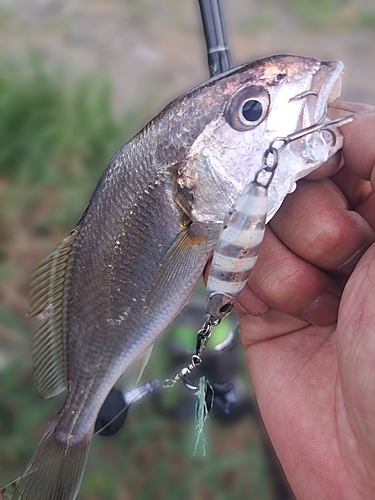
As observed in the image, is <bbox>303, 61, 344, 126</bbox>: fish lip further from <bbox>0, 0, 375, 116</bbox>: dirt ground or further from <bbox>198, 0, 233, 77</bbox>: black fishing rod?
<bbox>0, 0, 375, 116</bbox>: dirt ground

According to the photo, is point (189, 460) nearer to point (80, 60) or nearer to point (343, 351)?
point (343, 351)

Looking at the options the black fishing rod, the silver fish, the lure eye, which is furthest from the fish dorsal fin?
the black fishing rod

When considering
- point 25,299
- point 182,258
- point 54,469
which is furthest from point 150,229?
point 25,299

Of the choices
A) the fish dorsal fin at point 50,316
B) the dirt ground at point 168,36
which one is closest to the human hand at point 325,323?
the fish dorsal fin at point 50,316

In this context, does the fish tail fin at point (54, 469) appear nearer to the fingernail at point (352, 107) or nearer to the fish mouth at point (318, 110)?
the fish mouth at point (318, 110)

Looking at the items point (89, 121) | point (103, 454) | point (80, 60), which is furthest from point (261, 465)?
point (80, 60)

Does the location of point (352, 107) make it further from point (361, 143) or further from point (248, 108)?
point (248, 108)
